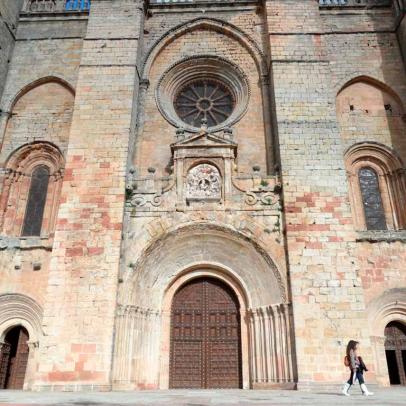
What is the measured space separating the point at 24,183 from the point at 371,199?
8.85 metres

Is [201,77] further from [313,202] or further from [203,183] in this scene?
[313,202]

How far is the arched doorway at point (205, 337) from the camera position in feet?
28.3

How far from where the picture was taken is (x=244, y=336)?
8773 millimetres

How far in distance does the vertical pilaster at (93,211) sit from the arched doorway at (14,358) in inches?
69.2

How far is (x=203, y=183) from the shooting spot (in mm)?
9414

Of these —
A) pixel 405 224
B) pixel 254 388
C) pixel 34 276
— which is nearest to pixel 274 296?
pixel 254 388

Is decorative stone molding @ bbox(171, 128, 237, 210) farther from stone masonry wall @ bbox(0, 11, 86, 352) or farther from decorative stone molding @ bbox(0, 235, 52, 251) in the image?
stone masonry wall @ bbox(0, 11, 86, 352)

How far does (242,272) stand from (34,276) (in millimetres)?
4630

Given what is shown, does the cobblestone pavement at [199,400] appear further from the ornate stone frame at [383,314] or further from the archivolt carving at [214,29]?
the archivolt carving at [214,29]

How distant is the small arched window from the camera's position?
10.4 metres

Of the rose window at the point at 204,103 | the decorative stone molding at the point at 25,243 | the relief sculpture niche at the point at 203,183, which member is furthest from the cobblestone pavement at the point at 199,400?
the rose window at the point at 204,103

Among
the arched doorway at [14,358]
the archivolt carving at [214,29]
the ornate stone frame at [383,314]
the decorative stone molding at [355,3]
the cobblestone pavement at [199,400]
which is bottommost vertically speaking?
the cobblestone pavement at [199,400]

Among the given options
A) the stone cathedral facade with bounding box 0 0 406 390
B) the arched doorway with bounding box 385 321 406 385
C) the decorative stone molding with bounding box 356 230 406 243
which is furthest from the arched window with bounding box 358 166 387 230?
the arched doorway with bounding box 385 321 406 385

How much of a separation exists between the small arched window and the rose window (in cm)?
405
